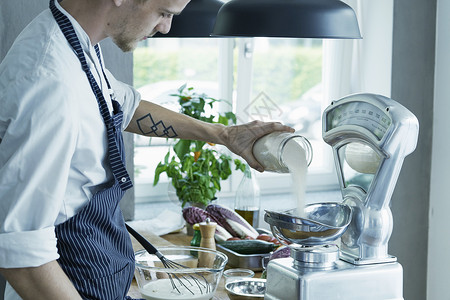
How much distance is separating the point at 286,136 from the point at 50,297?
632 mm

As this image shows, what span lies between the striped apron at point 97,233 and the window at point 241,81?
1765 millimetres

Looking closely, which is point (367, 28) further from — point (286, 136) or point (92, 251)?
point (92, 251)

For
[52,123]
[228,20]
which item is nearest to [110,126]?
[52,123]

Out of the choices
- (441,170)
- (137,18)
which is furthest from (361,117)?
(441,170)

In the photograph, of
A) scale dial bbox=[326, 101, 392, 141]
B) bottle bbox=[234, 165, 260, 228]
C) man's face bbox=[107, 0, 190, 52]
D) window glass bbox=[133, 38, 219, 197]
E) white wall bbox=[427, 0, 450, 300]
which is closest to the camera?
scale dial bbox=[326, 101, 392, 141]

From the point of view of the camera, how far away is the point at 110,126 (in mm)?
1306

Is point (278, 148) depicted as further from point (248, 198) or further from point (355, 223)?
point (248, 198)

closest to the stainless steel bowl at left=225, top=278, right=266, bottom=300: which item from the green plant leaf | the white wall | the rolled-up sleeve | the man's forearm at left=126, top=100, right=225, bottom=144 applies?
the man's forearm at left=126, top=100, right=225, bottom=144

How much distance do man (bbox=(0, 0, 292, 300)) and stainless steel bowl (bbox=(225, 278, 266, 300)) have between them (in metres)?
0.31

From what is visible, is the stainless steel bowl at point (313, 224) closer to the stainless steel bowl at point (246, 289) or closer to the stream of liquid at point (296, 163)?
the stream of liquid at point (296, 163)

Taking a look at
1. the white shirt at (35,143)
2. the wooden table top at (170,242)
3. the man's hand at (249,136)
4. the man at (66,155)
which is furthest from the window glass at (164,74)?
the white shirt at (35,143)

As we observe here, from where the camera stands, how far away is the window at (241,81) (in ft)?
11.0

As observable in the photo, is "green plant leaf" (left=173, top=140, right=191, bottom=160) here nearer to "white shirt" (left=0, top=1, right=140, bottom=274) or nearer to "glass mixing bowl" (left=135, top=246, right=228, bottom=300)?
"glass mixing bowl" (left=135, top=246, right=228, bottom=300)

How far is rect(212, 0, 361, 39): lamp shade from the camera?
5.00 feet
